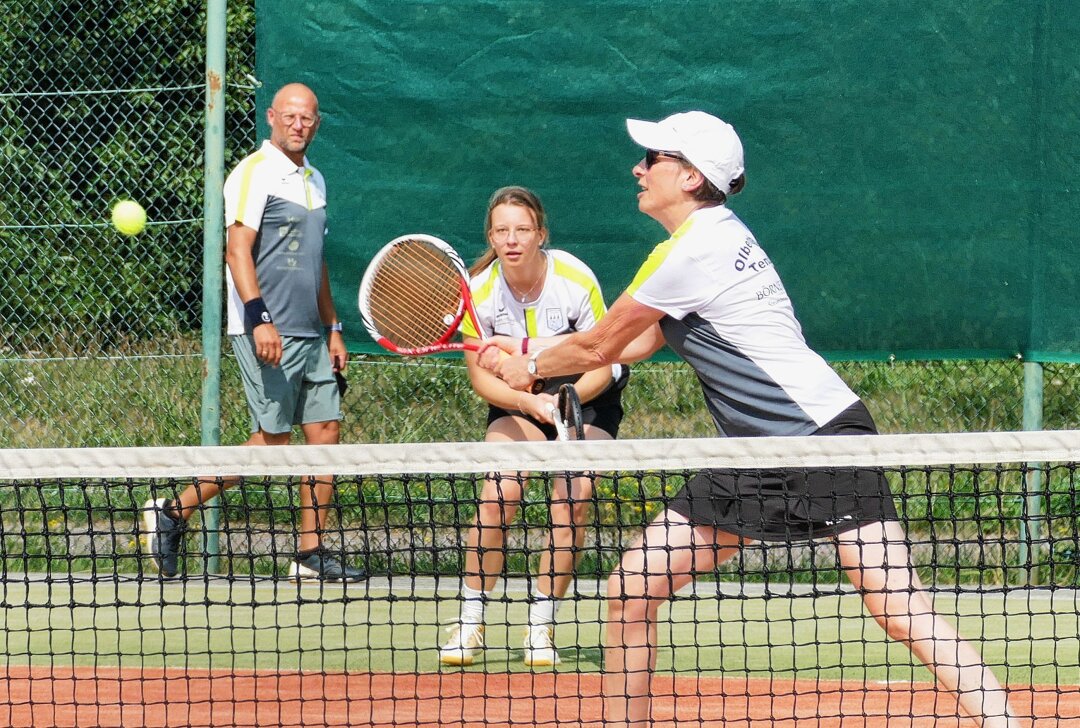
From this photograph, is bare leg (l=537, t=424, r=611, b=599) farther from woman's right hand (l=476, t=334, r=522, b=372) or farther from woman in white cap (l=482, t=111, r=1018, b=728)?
woman in white cap (l=482, t=111, r=1018, b=728)

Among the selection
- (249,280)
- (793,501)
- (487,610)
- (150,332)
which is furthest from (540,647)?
(150,332)

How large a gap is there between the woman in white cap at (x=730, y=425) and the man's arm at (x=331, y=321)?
109 inches

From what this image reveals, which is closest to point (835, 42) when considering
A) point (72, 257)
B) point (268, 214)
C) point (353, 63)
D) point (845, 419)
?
point (353, 63)

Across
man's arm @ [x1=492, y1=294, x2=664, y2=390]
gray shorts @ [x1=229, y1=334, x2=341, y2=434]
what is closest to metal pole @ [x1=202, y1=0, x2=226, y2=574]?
gray shorts @ [x1=229, y1=334, x2=341, y2=434]

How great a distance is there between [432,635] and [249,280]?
5.04ft

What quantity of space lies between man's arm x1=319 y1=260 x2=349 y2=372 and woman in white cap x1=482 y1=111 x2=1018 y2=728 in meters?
2.76

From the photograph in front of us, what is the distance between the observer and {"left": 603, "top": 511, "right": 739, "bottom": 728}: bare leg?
128 inches

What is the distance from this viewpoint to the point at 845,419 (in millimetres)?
3398

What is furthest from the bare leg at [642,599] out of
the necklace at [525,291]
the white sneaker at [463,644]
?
the necklace at [525,291]

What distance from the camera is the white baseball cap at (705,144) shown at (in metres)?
3.48

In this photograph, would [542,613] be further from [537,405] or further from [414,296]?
[414,296]

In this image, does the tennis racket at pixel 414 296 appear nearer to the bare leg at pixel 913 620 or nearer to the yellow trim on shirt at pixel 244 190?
the yellow trim on shirt at pixel 244 190

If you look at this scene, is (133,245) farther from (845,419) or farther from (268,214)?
(845,419)

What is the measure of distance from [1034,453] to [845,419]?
43 cm
